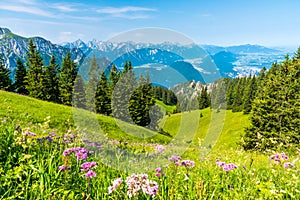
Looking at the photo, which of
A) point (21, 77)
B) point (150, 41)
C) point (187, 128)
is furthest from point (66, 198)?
point (21, 77)

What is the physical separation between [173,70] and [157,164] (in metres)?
2.37

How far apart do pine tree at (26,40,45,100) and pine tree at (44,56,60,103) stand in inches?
41.0

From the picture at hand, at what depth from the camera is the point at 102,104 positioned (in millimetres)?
48156


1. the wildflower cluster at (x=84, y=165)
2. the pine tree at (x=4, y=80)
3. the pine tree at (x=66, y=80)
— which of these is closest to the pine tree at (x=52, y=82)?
the pine tree at (x=66, y=80)

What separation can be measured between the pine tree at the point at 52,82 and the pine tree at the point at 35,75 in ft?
3.42

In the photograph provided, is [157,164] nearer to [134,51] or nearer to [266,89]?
[134,51]

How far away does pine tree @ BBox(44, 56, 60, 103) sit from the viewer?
2054 inches

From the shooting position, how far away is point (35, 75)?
51.3m

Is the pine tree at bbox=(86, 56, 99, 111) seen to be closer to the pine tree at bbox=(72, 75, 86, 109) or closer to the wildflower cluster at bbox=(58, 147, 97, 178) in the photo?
the pine tree at bbox=(72, 75, 86, 109)

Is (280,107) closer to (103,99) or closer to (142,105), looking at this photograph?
(142,105)

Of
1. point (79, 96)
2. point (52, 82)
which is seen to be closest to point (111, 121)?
point (79, 96)

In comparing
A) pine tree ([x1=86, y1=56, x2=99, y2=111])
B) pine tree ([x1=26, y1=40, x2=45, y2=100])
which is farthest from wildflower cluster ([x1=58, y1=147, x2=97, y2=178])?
pine tree ([x1=26, y1=40, x2=45, y2=100])

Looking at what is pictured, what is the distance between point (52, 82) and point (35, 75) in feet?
13.4

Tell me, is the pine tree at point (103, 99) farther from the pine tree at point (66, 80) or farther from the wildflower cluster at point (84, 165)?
the wildflower cluster at point (84, 165)
